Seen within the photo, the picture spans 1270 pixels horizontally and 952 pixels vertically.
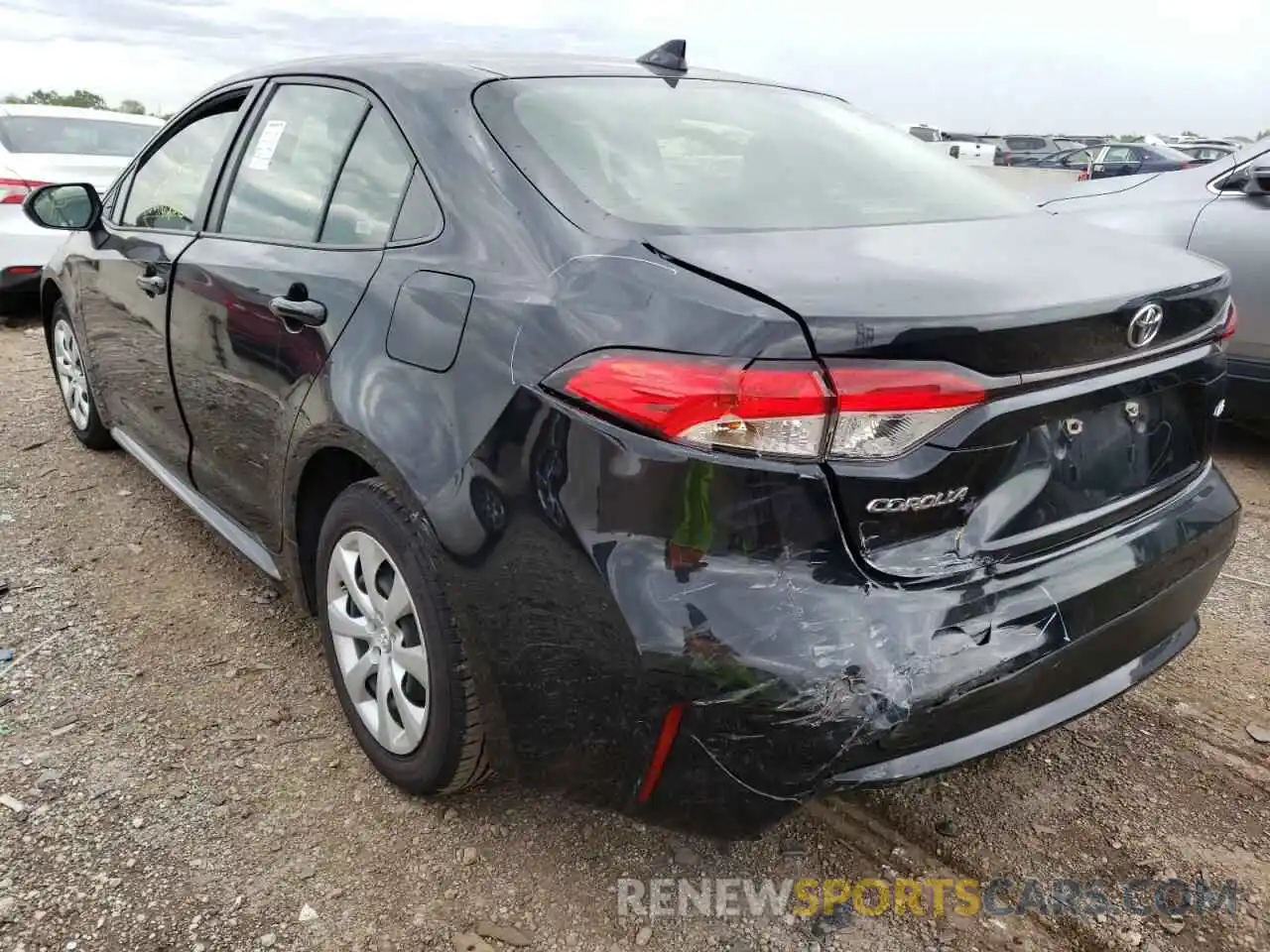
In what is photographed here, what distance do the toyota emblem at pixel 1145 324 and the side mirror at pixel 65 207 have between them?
3.46m

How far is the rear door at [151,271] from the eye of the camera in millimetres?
2957

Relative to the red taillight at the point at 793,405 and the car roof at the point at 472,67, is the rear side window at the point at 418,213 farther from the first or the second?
the red taillight at the point at 793,405

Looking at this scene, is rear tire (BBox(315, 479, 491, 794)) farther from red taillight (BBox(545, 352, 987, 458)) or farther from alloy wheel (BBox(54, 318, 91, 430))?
alloy wheel (BBox(54, 318, 91, 430))

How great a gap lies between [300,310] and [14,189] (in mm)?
5842

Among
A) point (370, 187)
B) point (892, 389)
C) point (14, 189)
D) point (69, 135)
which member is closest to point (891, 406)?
point (892, 389)

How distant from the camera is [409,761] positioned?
214 centimetres

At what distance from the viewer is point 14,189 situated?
6.66m

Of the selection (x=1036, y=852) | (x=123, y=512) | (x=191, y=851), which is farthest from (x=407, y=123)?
(x=123, y=512)

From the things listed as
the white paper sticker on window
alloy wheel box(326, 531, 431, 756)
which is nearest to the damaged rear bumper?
alloy wheel box(326, 531, 431, 756)

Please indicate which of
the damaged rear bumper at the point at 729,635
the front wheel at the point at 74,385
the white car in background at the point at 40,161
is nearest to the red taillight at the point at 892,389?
the damaged rear bumper at the point at 729,635

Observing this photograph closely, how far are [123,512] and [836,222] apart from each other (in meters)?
3.08

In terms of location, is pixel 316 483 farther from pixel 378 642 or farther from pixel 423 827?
pixel 423 827

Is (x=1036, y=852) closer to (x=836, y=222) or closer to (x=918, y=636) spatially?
(x=918, y=636)
